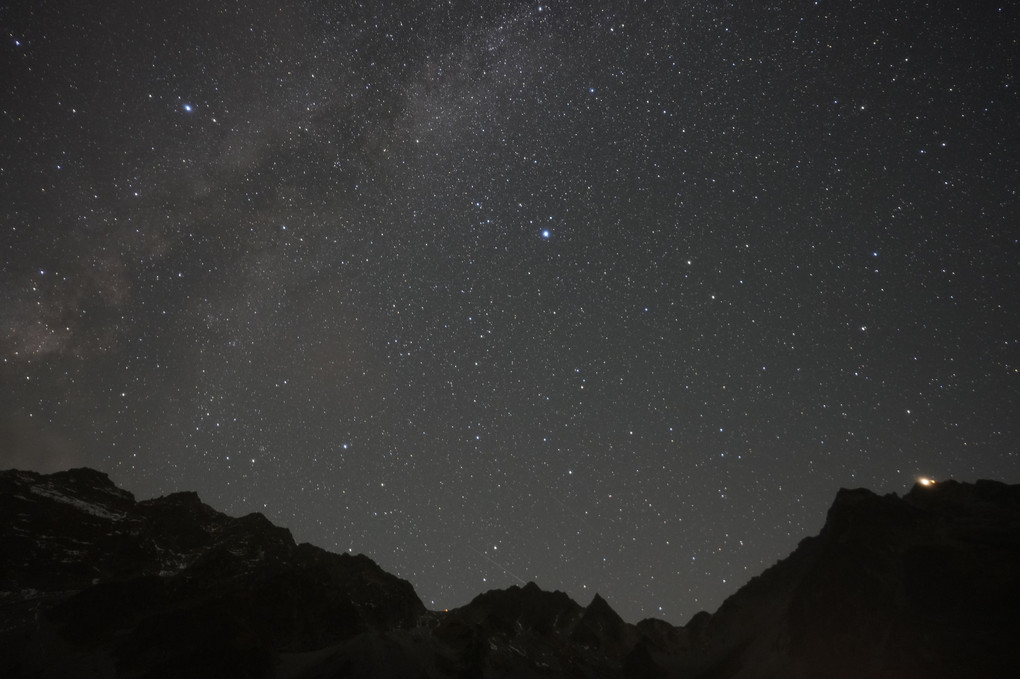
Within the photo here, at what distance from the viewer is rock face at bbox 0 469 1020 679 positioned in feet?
136

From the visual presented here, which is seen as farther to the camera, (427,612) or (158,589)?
(427,612)

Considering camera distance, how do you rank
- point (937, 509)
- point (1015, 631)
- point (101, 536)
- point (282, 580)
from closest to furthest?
point (1015, 631), point (937, 509), point (282, 580), point (101, 536)

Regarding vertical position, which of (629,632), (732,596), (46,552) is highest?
(46,552)

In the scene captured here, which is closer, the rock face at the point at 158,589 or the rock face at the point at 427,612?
the rock face at the point at 427,612

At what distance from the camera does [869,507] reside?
51.5 metres

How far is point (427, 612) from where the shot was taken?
7275cm

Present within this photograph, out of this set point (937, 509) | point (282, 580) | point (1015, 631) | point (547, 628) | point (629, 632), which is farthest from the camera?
point (629, 632)

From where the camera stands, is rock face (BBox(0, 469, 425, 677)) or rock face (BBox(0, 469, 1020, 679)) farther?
rock face (BBox(0, 469, 425, 677))

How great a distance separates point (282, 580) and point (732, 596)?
187ft

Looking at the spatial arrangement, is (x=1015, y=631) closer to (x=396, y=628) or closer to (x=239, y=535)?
(x=396, y=628)

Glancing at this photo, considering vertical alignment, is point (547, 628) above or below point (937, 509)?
below

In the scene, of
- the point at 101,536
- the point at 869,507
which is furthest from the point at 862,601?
the point at 101,536

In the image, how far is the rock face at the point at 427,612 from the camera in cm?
4156

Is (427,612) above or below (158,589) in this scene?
below
